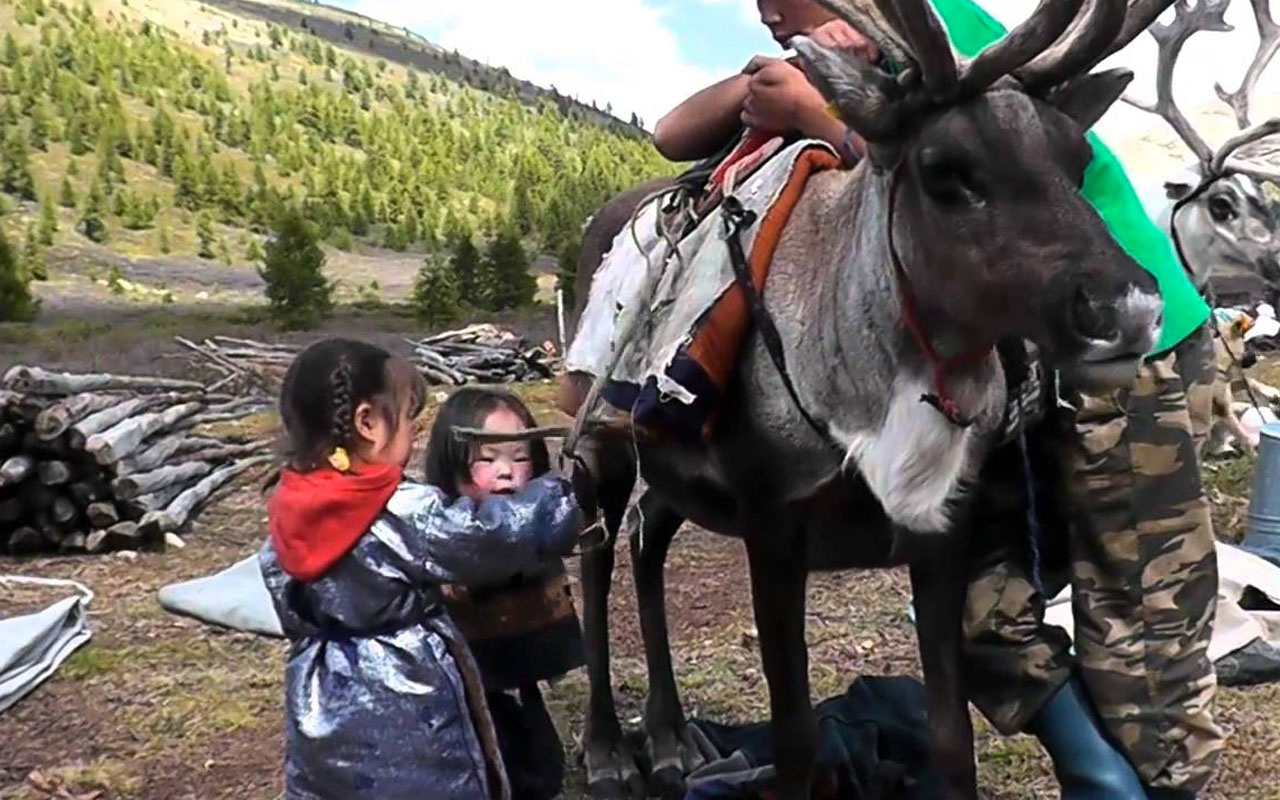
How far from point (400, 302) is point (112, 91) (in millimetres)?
29120

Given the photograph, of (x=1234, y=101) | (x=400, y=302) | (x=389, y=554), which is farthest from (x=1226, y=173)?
(x=400, y=302)

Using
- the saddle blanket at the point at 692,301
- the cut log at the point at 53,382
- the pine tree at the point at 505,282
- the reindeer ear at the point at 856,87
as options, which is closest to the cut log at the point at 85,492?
the cut log at the point at 53,382

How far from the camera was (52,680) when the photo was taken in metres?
5.66

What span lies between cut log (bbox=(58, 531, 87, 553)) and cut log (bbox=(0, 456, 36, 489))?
445 millimetres

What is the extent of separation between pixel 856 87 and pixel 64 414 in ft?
22.9

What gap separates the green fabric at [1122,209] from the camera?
2.96m

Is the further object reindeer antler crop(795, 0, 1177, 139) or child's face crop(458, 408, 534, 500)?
child's face crop(458, 408, 534, 500)

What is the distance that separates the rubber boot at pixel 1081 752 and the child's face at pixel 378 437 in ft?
5.70

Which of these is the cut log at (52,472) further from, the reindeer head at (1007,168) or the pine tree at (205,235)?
the pine tree at (205,235)

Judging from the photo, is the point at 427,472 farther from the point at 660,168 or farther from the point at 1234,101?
the point at 660,168

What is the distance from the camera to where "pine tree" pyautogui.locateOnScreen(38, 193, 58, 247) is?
121ft

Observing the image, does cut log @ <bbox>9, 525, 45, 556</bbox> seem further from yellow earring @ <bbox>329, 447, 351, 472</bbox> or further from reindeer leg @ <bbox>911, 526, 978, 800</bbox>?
reindeer leg @ <bbox>911, 526, 978, 800</bbox>

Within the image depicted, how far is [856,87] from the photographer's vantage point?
2.50m

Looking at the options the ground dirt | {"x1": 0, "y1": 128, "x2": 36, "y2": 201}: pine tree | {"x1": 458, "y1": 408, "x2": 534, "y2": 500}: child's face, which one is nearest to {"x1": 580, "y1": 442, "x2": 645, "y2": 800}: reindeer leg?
the ground dirt
